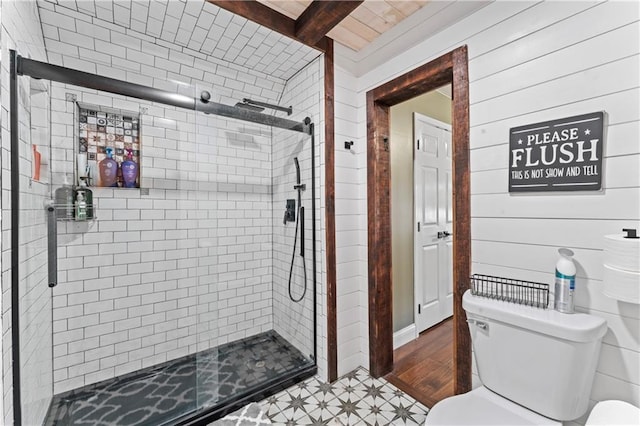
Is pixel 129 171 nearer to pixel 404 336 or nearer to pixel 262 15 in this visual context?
pixel 262 15

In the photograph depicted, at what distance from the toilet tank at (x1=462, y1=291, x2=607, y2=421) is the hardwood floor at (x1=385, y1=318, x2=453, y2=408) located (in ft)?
2.50

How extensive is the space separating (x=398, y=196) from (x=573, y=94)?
1.46 m

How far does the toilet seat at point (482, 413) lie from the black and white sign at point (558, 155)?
3.19ft

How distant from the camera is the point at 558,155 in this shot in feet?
4.06

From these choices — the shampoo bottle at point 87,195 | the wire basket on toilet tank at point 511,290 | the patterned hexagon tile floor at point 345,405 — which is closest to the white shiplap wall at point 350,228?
the patterned hexagon tile floor at point 345,405

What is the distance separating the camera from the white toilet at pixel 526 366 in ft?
3.51

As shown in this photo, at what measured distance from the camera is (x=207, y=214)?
2271mm

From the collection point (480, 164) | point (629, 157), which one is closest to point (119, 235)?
point (480, 164)

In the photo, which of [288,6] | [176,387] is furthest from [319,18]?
[176,387]

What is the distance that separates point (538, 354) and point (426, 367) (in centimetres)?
130

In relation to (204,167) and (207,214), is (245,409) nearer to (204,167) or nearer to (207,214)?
(207,214)

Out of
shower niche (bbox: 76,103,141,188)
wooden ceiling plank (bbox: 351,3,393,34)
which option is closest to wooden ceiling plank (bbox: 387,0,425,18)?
wooden ceiling plank (bbox: 351,3,393,34)

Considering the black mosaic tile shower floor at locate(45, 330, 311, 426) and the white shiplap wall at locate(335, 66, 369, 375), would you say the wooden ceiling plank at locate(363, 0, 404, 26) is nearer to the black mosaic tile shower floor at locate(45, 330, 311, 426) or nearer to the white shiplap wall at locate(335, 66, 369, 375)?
the white shiplap wall at locate(335, 66, 369, 375)

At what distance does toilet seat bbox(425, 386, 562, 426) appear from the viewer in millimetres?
1126
